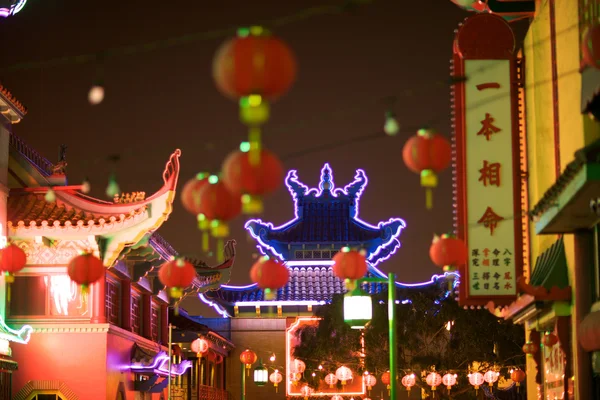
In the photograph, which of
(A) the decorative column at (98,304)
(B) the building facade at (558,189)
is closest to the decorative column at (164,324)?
(A) the decorative column at (98,304)

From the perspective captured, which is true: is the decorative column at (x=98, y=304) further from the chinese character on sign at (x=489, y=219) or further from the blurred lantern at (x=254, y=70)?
the blurred lantern at (x=254, y=70)

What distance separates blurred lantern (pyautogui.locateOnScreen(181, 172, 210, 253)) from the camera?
41.0ft

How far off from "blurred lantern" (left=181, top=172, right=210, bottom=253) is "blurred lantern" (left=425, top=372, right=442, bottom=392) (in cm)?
2115

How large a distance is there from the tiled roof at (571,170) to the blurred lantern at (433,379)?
64.5 feet

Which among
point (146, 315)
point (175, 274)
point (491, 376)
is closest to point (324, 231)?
point (491, 376)

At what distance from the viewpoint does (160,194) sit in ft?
78.9

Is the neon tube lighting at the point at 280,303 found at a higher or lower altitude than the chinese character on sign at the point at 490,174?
lower

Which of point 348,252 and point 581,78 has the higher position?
point 581,78

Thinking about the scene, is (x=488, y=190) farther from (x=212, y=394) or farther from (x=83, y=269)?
(x=212, y=394)

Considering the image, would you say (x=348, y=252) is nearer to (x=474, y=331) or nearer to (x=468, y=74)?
(x=468, y=74)

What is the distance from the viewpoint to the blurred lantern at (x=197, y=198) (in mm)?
12492

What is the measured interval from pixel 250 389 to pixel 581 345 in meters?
35.2

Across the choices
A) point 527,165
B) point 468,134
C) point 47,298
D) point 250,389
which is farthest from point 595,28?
point 250,389

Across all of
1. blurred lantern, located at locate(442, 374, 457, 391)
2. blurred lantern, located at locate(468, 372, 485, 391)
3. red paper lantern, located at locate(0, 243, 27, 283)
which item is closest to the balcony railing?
blurred lantern, located at locate(442, 374, 457, 391)
